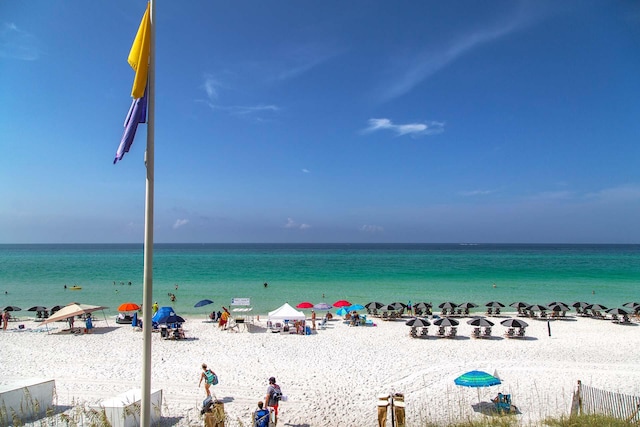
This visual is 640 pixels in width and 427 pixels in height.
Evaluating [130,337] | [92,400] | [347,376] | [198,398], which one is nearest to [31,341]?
[130,337]

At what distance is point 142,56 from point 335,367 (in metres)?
12.0

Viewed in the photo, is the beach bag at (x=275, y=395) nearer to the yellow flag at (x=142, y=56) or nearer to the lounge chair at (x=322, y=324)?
the yellow flag at (x=142, y=56)

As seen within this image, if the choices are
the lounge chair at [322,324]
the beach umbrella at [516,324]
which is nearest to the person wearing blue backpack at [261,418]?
the lounge chair at [322,324]

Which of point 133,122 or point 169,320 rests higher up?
point 133,122

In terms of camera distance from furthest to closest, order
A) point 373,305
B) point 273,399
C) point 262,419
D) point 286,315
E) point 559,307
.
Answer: point 373,305
point 559,307
point 286,315
point 273,399
point 262,419

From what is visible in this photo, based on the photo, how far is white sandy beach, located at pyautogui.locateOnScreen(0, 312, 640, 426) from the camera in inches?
401

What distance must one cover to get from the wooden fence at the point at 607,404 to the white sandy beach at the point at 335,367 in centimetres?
78

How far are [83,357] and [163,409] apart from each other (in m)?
8.00

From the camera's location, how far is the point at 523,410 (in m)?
9.98

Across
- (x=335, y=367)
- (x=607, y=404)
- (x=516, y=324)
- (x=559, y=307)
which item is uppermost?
(x=607, y=404)

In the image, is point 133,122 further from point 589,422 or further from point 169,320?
point 169,320

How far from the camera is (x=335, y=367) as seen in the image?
46.1 ft

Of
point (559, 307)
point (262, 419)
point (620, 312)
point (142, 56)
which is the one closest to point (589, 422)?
point (262, 419)

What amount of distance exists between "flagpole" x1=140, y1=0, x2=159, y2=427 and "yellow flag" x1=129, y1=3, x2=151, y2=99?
0.08m
